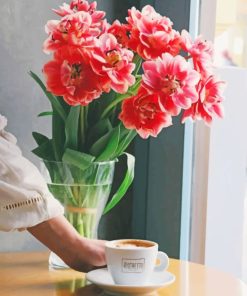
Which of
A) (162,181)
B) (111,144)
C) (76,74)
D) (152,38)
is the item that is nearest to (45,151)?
(111,144)

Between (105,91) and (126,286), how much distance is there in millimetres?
383

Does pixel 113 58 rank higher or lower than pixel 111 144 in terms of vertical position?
higher

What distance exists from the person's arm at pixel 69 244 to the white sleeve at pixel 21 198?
4 cm

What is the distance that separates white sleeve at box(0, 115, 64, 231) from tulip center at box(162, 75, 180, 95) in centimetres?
30

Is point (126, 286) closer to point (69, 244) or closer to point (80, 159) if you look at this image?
point (69, 244)

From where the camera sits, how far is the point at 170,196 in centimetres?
186

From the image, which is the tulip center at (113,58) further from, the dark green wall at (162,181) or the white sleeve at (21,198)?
A: the dark green wall at (162,181)

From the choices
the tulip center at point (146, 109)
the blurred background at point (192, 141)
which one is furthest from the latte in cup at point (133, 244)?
the blurred background at point (192, 141)

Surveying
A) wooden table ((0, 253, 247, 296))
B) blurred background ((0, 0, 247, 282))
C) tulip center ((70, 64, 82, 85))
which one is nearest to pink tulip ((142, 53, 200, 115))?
tulip center ((70, 64, 82, 85))

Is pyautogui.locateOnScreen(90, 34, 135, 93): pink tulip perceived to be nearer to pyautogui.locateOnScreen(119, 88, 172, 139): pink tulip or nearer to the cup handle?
pyautogui.locateOnScreen(119, 88, 172, 139): pink tulip

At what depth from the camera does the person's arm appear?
132cm

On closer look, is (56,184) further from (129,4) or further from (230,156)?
(129,4)

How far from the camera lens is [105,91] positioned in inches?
52.9

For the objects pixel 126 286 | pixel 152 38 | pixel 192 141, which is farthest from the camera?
pixel 192 141
